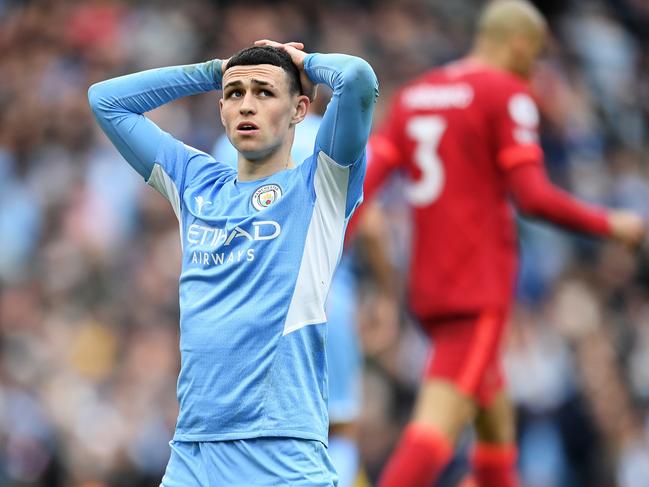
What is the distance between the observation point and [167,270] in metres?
11.1

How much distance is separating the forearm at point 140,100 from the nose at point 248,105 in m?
0.44

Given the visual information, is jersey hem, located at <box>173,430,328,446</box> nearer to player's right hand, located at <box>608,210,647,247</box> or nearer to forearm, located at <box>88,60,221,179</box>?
forearm, located at <box>88,60,221,179</box>

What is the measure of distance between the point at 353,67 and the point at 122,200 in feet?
24.9

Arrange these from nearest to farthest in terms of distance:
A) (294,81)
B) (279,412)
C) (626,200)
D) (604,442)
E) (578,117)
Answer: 1. (279,412)
2. (294,81)
3. (604,442)
4. (626,200)
5. (578,117)

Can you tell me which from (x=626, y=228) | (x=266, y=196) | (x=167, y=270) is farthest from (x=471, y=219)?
(x=167, y=270)

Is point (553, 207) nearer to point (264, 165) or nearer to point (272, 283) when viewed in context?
point (264, 165)

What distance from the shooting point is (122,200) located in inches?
463

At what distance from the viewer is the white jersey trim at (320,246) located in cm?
436

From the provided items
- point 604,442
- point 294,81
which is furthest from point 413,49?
point 294,81

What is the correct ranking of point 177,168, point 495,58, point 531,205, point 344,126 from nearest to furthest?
1. point 344,126
2. point 177,168
3. point 531,205
4. point 495,58

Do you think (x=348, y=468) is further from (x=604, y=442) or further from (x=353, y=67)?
(x=604, y=442)

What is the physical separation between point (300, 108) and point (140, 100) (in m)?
0.66

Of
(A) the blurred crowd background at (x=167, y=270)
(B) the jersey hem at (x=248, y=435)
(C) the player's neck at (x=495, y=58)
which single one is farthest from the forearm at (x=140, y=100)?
(A) the blurred crowd background at (x=167, y=270)

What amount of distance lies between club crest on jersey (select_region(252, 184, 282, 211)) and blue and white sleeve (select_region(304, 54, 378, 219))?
4.7 inches
